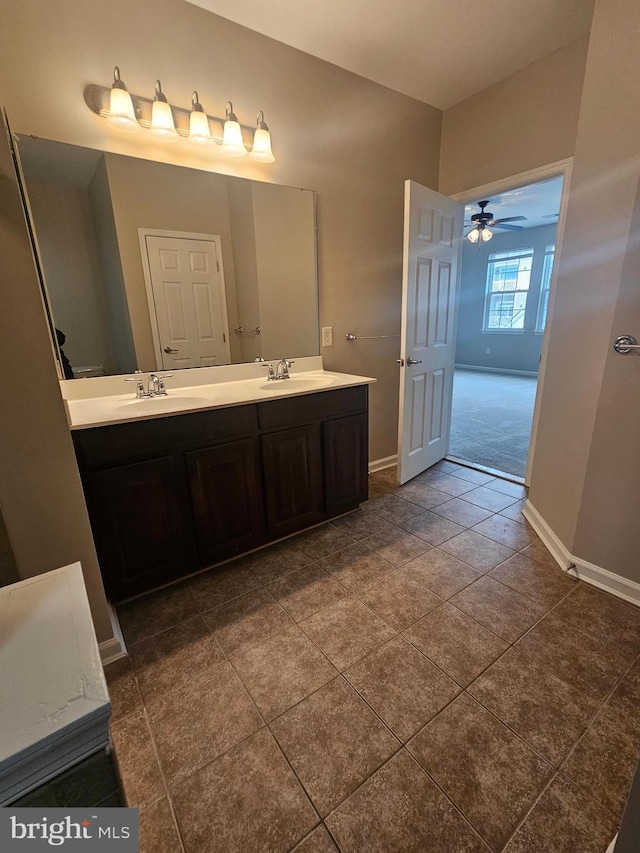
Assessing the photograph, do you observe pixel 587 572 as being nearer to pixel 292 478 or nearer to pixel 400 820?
pixel 400 820

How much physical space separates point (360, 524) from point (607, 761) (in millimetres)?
1424

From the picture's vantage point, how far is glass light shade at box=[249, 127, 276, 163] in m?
2.01

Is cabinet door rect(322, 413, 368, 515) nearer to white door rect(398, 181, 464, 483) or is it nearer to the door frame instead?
white door rect(398, 181, 464, 483)

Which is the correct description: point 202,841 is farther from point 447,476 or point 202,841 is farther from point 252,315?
point 447,476

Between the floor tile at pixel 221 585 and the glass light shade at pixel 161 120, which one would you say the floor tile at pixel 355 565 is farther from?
the glass light shade at pixel 161 120

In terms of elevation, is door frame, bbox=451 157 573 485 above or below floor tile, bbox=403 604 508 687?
above

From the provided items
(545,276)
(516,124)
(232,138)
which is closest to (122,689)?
(232,138)

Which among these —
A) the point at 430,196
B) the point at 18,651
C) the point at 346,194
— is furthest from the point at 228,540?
the point at 430,196

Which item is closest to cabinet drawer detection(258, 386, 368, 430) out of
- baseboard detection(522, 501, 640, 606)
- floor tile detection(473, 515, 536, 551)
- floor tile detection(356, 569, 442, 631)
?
floor tile detection(356, 569, 442, 631)

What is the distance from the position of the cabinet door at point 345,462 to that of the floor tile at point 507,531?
0.74 metres

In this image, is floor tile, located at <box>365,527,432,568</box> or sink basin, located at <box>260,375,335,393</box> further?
sink basin, located at <box>260,375,335,393</box>

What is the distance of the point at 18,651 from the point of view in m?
0.66

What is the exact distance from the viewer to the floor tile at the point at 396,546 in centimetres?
200

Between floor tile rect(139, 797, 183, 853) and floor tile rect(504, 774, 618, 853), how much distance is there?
81cm
